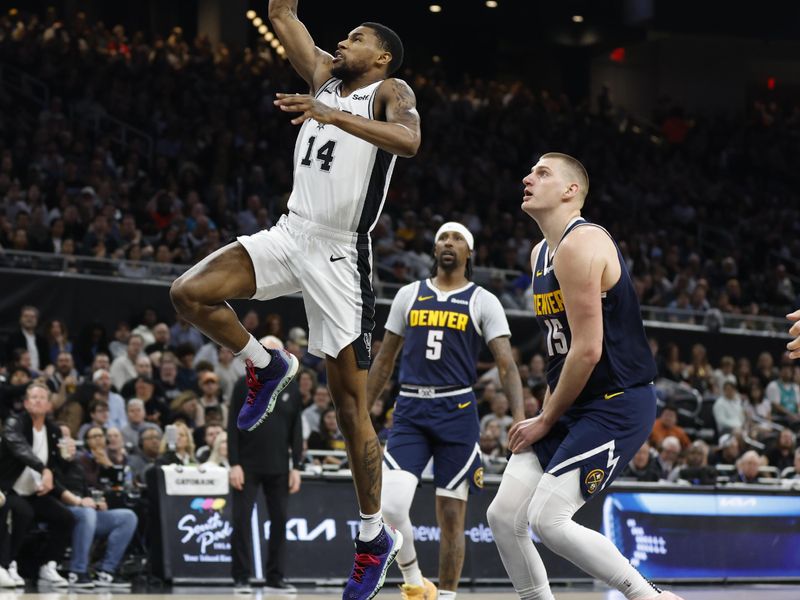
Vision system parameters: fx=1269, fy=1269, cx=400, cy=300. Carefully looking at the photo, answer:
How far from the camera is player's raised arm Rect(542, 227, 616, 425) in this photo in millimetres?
5777

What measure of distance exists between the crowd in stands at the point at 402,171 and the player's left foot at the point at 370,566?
10.0 m

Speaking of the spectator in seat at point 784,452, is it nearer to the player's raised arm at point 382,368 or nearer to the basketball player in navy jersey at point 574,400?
the player's raised arm at point 382,368

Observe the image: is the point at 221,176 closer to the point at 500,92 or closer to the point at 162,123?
the point at 162,123

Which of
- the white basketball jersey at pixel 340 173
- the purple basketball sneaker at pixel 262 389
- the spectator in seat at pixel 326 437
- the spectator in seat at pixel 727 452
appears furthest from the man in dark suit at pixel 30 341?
the white basketball jersey at pixel 340 173

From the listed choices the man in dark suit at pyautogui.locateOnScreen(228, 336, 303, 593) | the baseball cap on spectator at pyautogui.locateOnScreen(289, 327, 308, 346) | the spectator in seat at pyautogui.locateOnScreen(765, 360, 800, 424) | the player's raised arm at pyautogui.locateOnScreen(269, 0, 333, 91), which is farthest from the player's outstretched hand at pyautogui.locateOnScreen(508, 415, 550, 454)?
the spectator in seat at pyautogui.locateOnScreen(765, 360, 800, 424)

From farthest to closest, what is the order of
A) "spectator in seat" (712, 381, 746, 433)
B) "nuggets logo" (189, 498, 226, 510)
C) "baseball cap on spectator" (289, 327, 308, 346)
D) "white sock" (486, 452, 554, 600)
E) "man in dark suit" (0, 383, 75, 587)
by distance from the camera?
"spectator in seat" (712, 381, 746, 433) → "baseball cap on spectator" (289, 327, 308, 346) → "nuggets logo" (189, 498, 226, 510) → "man in dark suit" (0, 383, 75, 587) → "white sock" (486, 452, 554, 600)

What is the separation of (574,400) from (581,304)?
49cm

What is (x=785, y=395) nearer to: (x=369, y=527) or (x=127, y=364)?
(x=127, y=364)

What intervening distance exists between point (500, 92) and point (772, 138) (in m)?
6.93

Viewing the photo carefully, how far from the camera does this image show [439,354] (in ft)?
29.5

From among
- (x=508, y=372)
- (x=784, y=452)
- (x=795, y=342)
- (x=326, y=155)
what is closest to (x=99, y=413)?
(x=508, y=372)

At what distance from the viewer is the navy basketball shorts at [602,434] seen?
586 cm

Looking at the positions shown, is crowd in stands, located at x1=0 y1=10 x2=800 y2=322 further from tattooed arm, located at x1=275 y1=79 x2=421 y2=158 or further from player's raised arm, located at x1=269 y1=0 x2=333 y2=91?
tattooed arm, located at x1=275 y1=79 x2=421 y2=158

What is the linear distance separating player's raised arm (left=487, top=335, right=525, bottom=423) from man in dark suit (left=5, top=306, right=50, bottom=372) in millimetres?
7125
